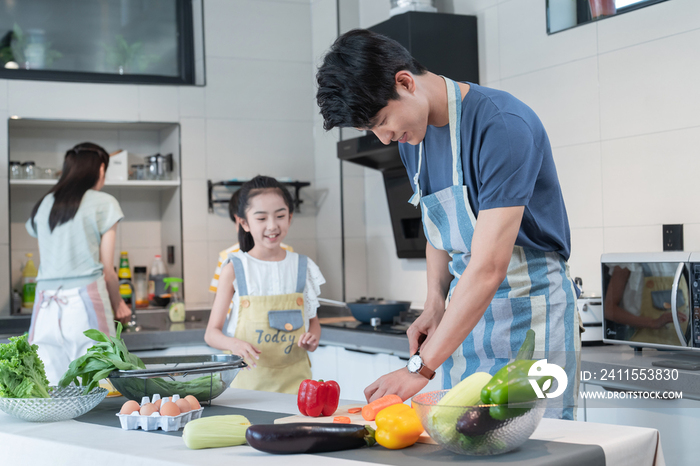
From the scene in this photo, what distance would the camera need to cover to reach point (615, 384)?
173cm

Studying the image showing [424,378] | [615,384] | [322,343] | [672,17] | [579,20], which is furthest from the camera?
[322,343]

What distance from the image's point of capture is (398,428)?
0.87 m

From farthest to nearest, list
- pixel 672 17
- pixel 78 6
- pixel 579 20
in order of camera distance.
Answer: pixel 78 6
pixel 579 20
pixel 672 17

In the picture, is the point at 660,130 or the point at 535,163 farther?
the point at 660,130

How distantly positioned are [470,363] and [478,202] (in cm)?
32

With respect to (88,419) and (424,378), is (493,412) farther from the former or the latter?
(88,419)

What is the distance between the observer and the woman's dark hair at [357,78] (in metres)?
1.09

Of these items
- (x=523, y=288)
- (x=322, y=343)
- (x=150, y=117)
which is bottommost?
(x=322, y=343)

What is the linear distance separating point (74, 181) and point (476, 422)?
2.20 m

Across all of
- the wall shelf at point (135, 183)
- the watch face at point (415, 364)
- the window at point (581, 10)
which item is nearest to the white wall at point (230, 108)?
the wall shelf at point (135, 183)

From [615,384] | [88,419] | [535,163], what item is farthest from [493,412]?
[615,384]

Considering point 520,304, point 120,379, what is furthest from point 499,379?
point 120,379

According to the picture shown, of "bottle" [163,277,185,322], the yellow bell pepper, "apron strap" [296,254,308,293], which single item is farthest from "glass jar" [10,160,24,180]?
the yellow bell pepper

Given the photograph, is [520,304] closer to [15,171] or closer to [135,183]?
[135,183]
